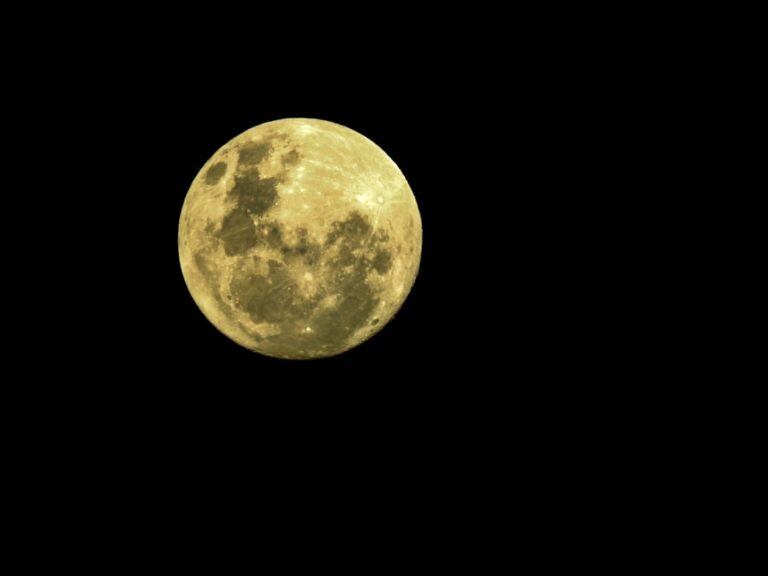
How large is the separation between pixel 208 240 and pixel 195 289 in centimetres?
47

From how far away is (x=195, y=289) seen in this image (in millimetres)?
3908

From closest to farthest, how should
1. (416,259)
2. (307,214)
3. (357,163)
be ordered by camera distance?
1. (307,214)
2. (357,163)
3. (416,259)

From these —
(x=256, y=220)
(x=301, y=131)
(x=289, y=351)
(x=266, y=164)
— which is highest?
(x=301, y=131)

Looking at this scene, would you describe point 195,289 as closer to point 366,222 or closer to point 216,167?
point 216,167

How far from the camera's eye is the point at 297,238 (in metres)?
3.45

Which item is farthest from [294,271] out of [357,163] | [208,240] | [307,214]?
[357,163]

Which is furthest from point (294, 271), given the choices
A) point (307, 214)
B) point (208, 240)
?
point (208, 240)

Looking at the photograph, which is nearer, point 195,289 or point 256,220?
point 256,220

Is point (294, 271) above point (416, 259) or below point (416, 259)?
below

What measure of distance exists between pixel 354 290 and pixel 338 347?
0.56 m

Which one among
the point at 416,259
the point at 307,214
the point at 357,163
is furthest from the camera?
the point at 416,259

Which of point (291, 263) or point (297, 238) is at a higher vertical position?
point (297, 238)

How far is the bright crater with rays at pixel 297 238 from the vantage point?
3486mm

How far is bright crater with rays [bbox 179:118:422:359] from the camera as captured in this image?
3.49 m
